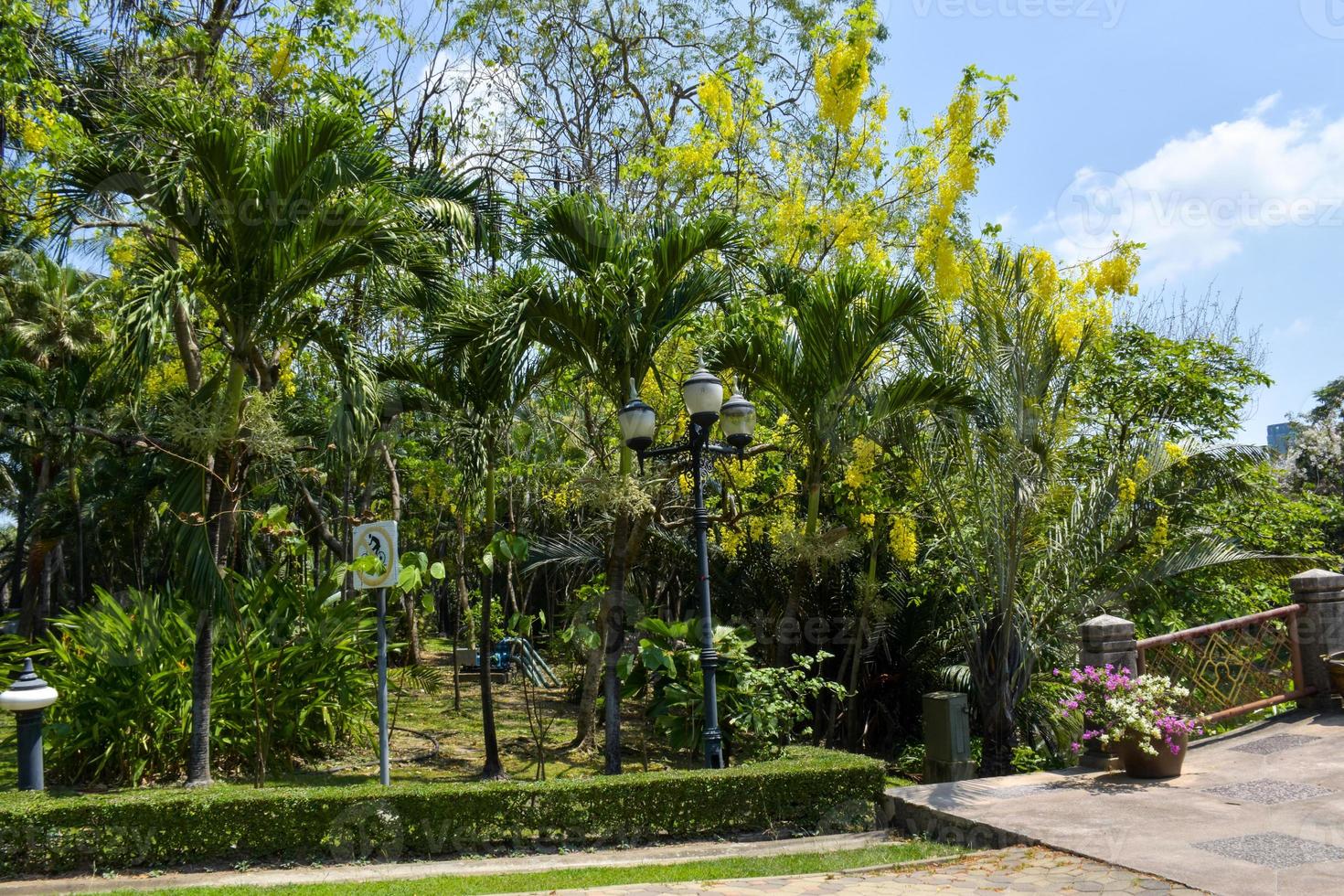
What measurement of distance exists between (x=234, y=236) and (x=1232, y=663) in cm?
920

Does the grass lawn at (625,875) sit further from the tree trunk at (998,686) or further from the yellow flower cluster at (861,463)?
the yellow flower cluster at (861,463)

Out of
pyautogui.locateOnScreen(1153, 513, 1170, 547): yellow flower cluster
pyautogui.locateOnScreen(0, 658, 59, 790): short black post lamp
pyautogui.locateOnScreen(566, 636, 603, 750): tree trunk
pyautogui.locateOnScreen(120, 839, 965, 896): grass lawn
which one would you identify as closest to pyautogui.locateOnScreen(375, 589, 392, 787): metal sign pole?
pyautogui.locateOnScreen(120, 839, 965, 896): grass lawn

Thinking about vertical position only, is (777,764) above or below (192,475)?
below

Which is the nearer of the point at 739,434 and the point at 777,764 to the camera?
the point at 777,764

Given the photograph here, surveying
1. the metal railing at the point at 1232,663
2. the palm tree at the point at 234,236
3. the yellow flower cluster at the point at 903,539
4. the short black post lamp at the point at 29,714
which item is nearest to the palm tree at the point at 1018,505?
the yellow flower cluster at the point at 903,539

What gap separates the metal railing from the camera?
8664 millimetres

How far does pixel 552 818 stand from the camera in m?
7.04

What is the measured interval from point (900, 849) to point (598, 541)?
919 centimetres

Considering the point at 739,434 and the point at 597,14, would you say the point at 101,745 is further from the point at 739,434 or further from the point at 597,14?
the point at 597,14

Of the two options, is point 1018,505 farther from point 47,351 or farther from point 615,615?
point 47,351

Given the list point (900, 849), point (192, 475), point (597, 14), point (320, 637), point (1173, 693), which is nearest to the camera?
point (900, 849)

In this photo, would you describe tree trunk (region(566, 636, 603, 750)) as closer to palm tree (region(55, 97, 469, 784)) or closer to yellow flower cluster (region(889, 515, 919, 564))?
yellow flower cluster (region(889, 515, 919, 564))

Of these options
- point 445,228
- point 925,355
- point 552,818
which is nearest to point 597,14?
point 445,228

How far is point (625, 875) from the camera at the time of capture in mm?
6105
